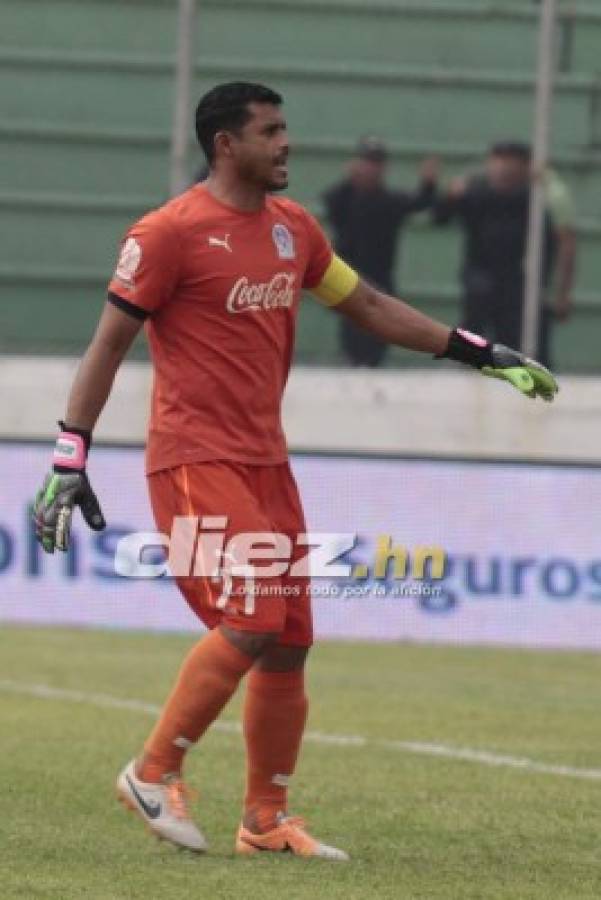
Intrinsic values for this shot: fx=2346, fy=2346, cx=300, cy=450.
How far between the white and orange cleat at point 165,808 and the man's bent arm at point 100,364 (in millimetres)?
1034

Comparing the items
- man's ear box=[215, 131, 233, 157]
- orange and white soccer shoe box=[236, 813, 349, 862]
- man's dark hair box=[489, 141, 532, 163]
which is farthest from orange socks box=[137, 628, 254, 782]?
man's dark hair box=[489, 141, 532, 163]

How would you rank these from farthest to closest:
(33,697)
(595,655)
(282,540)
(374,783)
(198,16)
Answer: (198,16) < (595,655) < (33,697) < (374,783) < (282,540)

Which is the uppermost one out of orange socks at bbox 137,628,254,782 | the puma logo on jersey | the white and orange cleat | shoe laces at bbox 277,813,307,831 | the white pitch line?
the puma logo on jersey

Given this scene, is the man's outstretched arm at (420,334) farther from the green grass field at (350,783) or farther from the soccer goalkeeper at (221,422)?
the green grass field at (350,783)

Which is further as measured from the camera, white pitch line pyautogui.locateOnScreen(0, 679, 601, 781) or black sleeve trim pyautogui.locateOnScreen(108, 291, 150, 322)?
white pitch line pyautogui.locateOnScreen(0, 679, 601, 781)

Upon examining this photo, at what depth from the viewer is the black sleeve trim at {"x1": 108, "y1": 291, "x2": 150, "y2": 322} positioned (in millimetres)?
6641

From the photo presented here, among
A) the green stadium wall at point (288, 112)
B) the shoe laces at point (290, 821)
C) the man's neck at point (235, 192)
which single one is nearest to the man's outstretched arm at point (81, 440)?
the man's neck at point (235, 192)

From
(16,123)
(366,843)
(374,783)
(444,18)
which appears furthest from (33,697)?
(444,18)

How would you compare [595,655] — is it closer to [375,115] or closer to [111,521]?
[111,521]

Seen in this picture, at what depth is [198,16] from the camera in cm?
1572

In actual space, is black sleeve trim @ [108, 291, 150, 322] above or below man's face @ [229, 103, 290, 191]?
below

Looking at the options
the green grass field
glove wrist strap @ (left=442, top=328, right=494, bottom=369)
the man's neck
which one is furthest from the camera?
glove wrist strap @ (left=442, top=328, right=494, bottom=369)

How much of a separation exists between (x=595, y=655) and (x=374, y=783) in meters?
6.07

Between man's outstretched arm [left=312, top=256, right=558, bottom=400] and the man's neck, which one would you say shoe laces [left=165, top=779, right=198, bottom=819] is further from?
the man's neck
